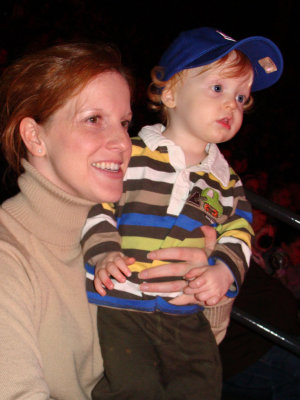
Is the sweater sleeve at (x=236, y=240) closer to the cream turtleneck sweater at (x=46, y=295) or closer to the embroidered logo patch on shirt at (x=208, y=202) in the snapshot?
the embroidered logo patch on shirt at (x=208, y=202)

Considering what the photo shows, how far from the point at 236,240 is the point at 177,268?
313mm

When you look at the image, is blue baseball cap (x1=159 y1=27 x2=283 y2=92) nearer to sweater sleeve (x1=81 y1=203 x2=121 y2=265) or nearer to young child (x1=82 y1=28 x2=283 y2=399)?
young child (x1=82 y1=28 x2=283 y2=399)

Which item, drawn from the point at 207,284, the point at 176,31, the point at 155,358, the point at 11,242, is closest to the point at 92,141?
the point at 11,242

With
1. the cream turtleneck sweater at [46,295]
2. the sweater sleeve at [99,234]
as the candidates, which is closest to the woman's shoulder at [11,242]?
the cream turtleneck sweater at [46,295]

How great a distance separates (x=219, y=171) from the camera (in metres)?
1.87

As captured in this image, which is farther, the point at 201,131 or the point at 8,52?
the point at 8,52

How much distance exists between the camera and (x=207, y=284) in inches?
65.7

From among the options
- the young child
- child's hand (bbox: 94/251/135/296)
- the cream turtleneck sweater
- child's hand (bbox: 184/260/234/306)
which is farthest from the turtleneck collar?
child's hand (bbox: 184/260/234/306)

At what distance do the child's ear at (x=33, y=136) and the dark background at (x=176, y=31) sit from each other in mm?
3771

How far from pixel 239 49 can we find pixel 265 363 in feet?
5.58

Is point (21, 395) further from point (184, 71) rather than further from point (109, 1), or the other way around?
point (109, 1)

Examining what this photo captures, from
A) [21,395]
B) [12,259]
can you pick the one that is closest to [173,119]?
[12,259]

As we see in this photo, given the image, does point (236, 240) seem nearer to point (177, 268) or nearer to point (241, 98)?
point (177, 268)

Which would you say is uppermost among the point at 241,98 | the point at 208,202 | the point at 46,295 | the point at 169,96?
the point at 241,98
